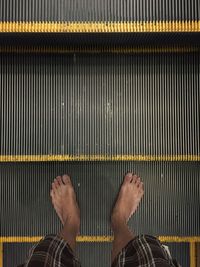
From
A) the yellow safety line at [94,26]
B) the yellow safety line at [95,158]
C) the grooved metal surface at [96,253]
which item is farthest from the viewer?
the grooved metal surface at [96,253]

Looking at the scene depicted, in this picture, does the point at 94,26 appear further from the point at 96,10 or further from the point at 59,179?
the point at 59,179


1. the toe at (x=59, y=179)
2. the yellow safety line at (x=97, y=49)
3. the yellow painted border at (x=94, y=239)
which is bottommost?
the yellow painted border at (x=94, y=239)

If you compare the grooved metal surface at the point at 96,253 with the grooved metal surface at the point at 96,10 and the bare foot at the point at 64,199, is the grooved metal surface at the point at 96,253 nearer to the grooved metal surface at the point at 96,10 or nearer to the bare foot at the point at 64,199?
the bare foot at the point at 64,199

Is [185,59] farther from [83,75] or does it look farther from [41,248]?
[41,248]

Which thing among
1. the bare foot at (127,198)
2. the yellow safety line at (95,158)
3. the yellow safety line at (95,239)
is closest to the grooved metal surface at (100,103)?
the yellow safety line at (95,158)

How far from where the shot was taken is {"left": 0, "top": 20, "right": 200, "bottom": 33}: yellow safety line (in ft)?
3.33

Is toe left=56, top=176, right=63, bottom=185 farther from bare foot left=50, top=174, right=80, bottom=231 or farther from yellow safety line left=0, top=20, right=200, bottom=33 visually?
yellow safety line left=0, top=20, right=200, bottom=33

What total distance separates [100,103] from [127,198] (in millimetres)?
369

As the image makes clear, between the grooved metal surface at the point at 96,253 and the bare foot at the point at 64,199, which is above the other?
the bare foot at the point at 64,199

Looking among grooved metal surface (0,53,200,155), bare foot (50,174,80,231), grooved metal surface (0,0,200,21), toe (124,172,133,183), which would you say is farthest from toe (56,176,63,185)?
grooved metal surface (0,0,200,21)

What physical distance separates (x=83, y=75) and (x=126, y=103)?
7.2 inches

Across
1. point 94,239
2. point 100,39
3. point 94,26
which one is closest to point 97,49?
point 100,39

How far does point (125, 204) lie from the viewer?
4.18 feet

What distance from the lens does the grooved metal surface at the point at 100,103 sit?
122cm
